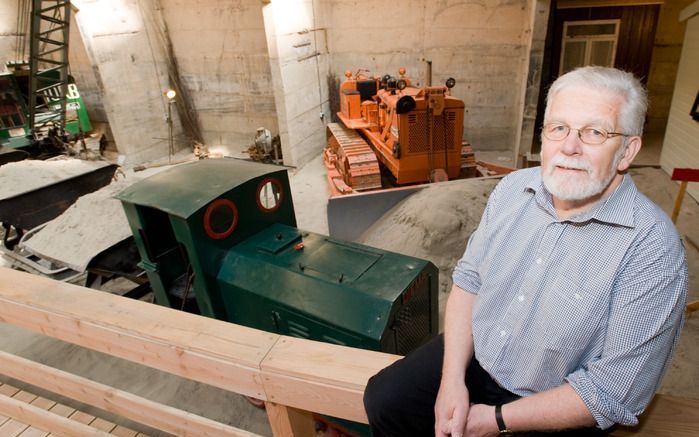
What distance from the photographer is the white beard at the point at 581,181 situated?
1.13m

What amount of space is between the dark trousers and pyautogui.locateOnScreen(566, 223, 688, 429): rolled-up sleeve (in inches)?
13.7

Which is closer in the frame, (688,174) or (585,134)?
(585,134)

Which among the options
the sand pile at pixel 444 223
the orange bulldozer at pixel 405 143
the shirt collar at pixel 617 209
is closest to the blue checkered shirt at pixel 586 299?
the shirt collar at pixel 617 209

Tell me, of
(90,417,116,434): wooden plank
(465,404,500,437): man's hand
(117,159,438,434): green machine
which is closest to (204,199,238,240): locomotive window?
(117,159,438,434): green machine

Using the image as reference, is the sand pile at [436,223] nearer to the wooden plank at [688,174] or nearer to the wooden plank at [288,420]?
the wooden plank at [688,174]

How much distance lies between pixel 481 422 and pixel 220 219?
2.49 meters

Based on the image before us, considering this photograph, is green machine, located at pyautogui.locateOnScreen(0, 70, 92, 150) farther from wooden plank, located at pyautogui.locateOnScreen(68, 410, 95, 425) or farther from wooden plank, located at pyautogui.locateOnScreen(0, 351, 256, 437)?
wooden plank, located at pyautogui.locateOnScreen(0, 351, 256, 437)

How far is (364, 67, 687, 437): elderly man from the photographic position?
1026mm

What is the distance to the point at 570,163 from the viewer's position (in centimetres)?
115

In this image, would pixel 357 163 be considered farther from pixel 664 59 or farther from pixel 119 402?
pixel 664 59

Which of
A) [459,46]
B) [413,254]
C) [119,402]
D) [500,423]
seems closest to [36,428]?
[119,402]

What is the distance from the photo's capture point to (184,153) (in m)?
11.8

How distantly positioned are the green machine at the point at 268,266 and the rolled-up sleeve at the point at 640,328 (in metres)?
1.49

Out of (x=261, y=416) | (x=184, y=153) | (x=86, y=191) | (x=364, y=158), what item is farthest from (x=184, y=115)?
(x=261, y=416)
